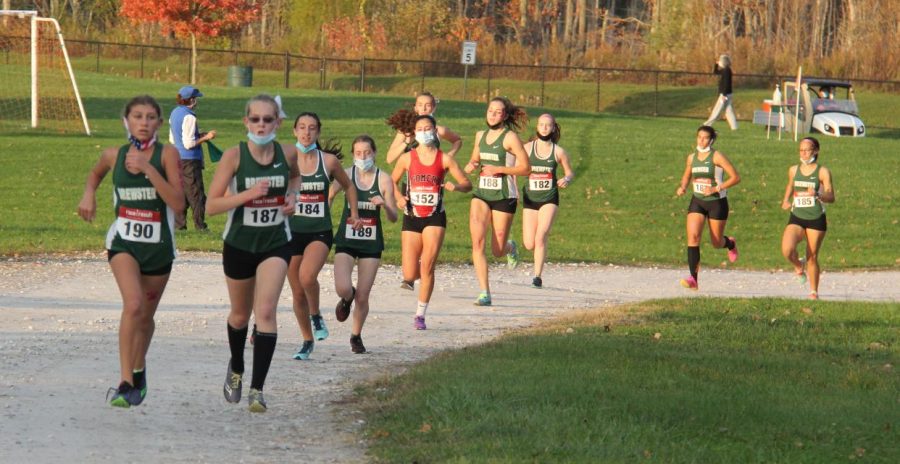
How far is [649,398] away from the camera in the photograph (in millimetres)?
9539

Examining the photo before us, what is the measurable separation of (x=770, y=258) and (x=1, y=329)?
13298 millimetres

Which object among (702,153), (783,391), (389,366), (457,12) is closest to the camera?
(783,391)

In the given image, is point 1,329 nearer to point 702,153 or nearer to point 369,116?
point 702,153

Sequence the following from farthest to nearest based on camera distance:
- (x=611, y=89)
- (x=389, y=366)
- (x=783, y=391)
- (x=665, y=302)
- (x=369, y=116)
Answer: (x=611, y=89)
(x=369, y=116)
(x=665, y=302)
(x=389, y=366)
(x=783, y=391)

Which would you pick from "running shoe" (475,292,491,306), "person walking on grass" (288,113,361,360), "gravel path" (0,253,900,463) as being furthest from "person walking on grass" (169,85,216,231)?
"person walking on grass" (288,113,361,360)

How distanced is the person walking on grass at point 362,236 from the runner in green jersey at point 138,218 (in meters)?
3.12

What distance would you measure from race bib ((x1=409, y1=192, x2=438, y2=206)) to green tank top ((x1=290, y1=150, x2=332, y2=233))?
2.27 metres

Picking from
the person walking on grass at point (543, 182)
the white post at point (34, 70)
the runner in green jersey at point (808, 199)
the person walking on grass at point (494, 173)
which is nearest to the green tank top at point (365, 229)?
the person walking on grass at point (494, 173)

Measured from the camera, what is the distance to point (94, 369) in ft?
34.8

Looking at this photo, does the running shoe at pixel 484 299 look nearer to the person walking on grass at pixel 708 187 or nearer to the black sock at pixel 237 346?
the person walking on grass at pixel 708 187

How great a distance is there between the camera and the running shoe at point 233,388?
30.2 ft

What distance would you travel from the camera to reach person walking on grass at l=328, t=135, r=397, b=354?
12.1m

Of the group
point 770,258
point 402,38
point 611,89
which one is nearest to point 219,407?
point 770,258

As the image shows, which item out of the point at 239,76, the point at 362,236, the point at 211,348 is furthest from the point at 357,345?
the point at 239,76
